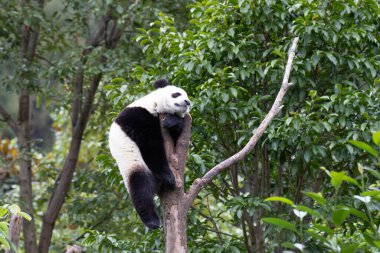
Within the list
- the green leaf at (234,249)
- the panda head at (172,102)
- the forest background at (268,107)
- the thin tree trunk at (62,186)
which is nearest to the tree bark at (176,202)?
the panda head at (172,102)

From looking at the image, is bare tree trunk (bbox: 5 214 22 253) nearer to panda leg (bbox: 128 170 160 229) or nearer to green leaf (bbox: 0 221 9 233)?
panda leg (bbox: 128 170 160 229)

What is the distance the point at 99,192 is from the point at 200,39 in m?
2.81

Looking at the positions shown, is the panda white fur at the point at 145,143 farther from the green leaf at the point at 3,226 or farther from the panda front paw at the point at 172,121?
the green leaf at the point at 3,226

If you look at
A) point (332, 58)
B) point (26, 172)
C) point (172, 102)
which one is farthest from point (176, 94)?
point (26, 172)

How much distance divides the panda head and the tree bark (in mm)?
279

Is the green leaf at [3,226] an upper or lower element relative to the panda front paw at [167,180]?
lower

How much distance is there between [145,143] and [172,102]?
337 mm

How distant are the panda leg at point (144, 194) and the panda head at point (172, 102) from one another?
457 millimetres

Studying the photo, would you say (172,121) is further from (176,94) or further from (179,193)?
(179,193)

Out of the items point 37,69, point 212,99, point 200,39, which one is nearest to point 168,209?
point 212,99

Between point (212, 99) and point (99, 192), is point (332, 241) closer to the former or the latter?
point (212, 99)

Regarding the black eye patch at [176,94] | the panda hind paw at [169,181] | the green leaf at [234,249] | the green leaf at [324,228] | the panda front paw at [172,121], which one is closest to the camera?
the green leaf at [324,228]

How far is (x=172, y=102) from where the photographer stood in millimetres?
4445

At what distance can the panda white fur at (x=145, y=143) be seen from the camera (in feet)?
14.0
